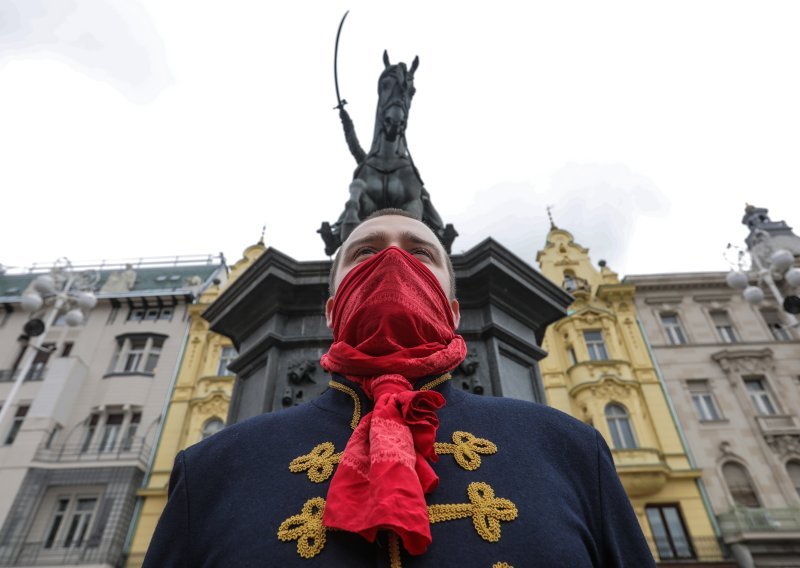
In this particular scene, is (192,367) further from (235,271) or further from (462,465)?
(462,465)

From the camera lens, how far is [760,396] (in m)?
18.4

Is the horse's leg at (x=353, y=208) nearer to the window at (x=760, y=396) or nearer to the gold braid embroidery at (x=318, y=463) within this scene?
the gold braid embroidery at (x=318, y=463)

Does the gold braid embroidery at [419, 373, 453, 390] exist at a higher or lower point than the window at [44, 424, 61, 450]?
lower

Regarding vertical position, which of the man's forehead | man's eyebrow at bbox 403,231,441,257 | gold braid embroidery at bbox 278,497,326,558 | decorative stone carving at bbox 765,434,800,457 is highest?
decorative stone carving at bbox 765,434,800,457

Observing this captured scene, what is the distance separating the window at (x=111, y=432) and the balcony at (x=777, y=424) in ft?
77.0

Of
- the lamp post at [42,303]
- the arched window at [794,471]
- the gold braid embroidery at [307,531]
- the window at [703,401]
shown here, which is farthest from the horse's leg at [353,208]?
the arched window at [794,471]

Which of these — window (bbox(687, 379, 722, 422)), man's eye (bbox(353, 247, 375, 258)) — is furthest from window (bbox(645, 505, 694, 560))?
man's eye (bbox(353, 247, 375, 258))

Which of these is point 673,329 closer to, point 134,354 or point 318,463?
point 318,463

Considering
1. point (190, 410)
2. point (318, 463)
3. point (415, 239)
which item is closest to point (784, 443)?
point (415, 239)

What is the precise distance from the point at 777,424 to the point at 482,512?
21.2m

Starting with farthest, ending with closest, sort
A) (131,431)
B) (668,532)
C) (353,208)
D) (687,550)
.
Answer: (131,431) < (668,532) < (687,550) < (353,208)

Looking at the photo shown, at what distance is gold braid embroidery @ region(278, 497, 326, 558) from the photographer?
121 cm

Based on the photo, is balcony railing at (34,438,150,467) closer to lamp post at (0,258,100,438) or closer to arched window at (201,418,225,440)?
arched window at (201,418,225,440)

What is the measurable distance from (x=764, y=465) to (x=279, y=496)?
20.6 metres
